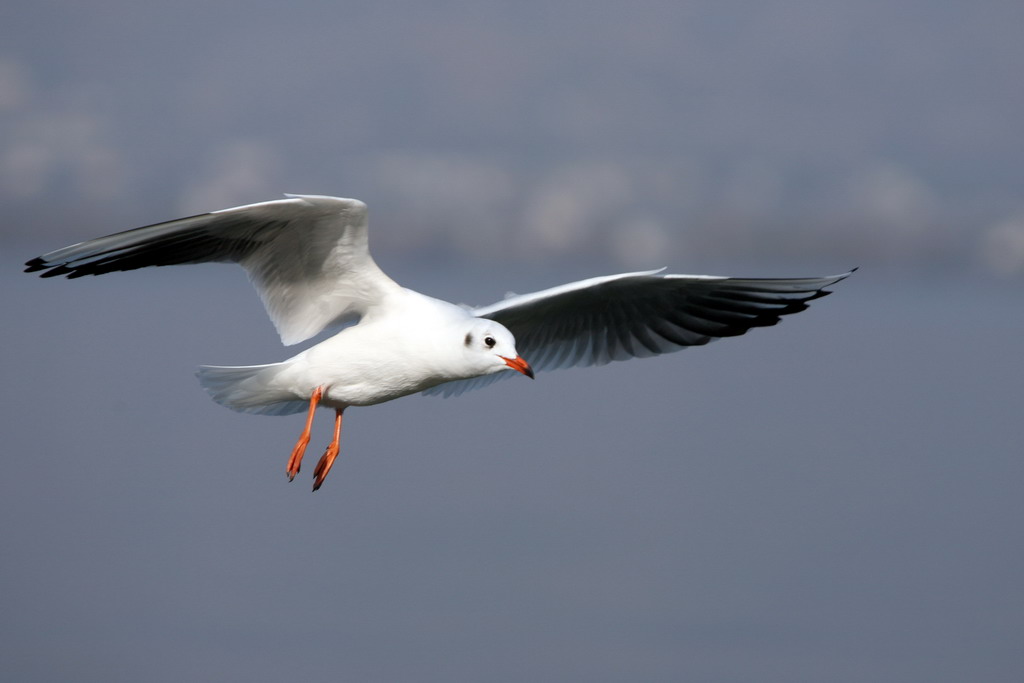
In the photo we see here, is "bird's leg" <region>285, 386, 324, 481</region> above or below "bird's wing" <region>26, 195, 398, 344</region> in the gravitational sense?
below

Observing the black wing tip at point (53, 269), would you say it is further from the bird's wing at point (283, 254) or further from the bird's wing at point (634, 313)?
the bird's wing at point (634, 313)

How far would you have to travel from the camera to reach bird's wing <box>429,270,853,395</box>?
8156 millimetres

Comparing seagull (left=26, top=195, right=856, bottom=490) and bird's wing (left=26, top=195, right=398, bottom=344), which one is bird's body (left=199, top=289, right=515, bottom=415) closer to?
seagull (left=26, top=195, right=856, bottom=490)

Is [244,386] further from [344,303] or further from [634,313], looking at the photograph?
[634,313]

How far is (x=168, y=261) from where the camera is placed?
24.2 feet

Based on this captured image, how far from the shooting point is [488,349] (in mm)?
7090

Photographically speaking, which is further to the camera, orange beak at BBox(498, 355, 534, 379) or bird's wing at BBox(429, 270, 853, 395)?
bird's wing at BBox(429, 270, 853, 395)

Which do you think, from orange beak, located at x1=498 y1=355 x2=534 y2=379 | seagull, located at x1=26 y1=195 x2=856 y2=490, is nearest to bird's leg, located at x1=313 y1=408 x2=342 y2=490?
seagull, located at x1=26 y1=195 x2=856 y2=490

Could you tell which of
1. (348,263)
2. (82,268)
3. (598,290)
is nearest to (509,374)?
(598,290)

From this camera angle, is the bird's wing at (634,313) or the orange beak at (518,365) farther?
the bird's wing at (634,313)

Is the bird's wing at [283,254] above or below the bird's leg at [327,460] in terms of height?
above

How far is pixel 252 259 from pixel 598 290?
214cm

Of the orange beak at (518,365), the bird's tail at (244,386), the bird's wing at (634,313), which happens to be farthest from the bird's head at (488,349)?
the bird's tail at (244,386)

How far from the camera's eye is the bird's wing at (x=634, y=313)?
816 centimetres
